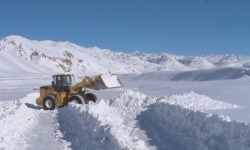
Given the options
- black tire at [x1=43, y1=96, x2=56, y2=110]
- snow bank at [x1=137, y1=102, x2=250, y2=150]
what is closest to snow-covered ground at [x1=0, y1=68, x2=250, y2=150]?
snow bank at [x1=137, y1=102, x2=250, y2=150]

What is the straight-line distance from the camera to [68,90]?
23016mm


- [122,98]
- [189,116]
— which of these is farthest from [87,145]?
[122,98]

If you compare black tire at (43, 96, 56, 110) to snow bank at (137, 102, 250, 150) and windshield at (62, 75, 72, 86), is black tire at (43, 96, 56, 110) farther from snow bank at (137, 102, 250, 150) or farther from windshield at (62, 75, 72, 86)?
snow bank at (137, 102, 250, 150)

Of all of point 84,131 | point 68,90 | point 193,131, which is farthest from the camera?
point 68,90

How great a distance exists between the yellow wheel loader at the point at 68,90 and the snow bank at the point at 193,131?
4.69m

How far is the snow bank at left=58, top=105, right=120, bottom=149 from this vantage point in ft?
39.4

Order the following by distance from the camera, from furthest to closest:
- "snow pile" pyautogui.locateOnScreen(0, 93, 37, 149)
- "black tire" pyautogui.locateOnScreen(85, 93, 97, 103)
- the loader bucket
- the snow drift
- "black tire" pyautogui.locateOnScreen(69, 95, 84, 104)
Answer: "black tire" pyautogui.locateOnScreen(85, 93, 97, 103) → "black tire" pyautogui.locateOnScreen(69, 95, 84, 104) → the loader bucket → "snow pile" pyautogui.locateOnScreen(0, 93, 37, 149) → the snow drift

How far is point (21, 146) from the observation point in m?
13.0

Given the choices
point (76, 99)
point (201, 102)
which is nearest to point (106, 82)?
point (76, 99)

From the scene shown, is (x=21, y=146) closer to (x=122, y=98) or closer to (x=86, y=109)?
(x=86, y=109)

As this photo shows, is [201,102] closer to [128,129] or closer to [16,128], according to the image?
[128,129]

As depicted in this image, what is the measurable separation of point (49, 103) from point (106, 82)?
3229 millimetres

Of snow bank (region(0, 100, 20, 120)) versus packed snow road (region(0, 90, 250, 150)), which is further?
snow bank (region(0, 100, 20, 120))

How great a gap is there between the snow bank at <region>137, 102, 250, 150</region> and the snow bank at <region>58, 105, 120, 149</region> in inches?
65.7
